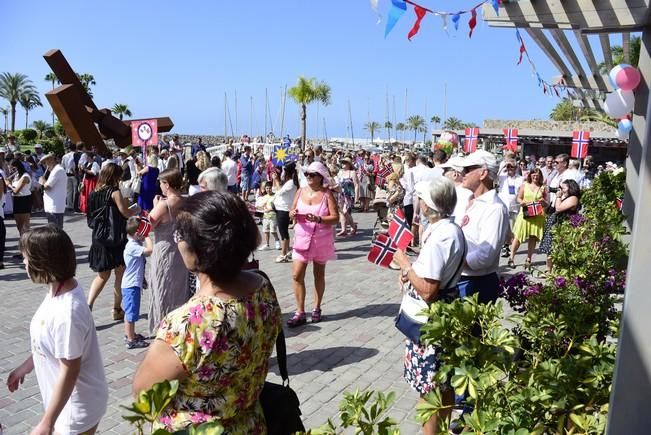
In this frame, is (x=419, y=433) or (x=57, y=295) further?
(x=419, y=433)

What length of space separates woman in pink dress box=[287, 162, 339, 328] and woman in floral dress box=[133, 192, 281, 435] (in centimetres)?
387

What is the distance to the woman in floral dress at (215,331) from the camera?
5.72ft

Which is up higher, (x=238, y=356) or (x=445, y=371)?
(x=238, y=356)

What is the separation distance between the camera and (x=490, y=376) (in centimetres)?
197

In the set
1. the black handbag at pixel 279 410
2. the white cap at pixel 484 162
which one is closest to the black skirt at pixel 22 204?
the white cap at pixel 484 162

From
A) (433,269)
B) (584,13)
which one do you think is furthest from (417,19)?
(433,269)

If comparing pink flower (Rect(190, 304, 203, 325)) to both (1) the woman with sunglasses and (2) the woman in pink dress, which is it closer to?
(1) the woman with sunglasses

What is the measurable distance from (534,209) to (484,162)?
534cm

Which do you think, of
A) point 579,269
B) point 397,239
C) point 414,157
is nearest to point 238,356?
point 397,239

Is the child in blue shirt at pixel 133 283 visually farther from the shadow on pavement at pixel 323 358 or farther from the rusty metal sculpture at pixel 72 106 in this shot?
the rusty metal sculpture at pixel 72 106

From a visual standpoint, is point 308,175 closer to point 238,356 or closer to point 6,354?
point 6,354

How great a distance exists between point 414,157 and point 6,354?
858 centimetres

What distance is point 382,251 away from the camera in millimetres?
4215

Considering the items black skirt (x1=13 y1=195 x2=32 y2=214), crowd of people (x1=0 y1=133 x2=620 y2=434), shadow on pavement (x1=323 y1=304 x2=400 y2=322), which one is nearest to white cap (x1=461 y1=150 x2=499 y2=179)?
crowd of people (x1=0 y1=133 x2=620 y2=434)
